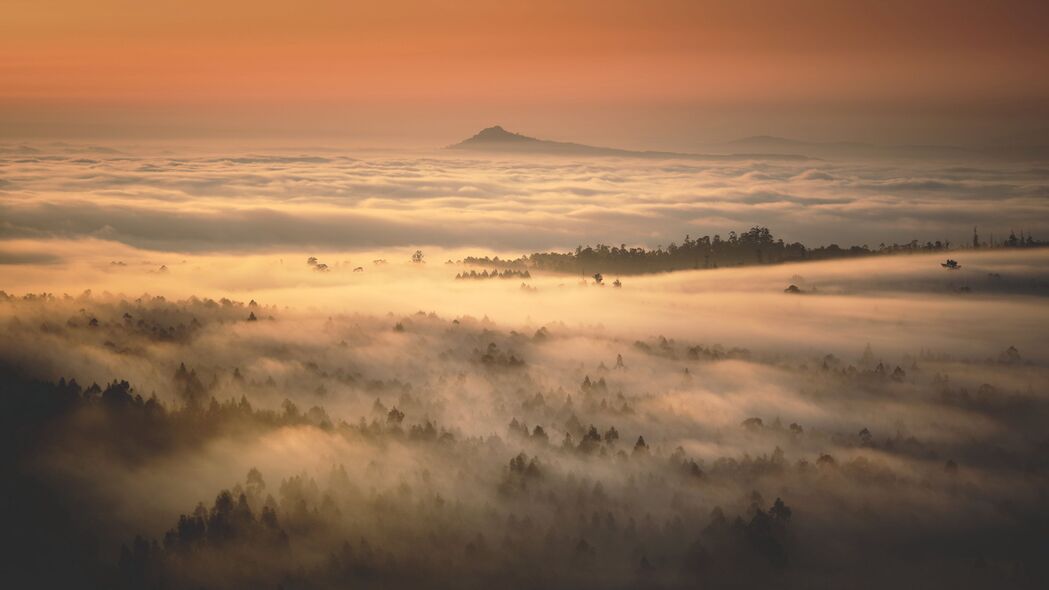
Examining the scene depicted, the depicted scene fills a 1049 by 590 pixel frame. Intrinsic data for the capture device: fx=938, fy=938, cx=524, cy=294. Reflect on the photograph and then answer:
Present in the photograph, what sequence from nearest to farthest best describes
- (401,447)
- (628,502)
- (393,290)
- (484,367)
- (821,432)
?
1. (628,502)
2. (401,447)
3. (821,432)
4. (484,367)
5. (393,290)

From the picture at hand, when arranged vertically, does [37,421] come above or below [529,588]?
above

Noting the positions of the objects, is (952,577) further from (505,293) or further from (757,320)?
(505,293)

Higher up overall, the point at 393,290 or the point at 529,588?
the point at 393,290

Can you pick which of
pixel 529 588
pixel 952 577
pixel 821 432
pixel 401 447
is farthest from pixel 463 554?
pixel 821 432

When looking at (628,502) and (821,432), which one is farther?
(821,432)

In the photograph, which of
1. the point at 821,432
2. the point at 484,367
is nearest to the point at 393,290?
the point at 484,367

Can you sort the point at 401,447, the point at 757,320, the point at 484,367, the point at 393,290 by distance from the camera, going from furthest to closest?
the point at 393,290
the point at 757,320
the point at 484,367
the point at 401,447

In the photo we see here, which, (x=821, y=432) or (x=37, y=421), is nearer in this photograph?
(x=37, y=421)

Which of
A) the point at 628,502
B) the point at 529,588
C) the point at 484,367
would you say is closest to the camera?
the point at 529,588

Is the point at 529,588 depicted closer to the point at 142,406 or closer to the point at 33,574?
the point at 33,574
